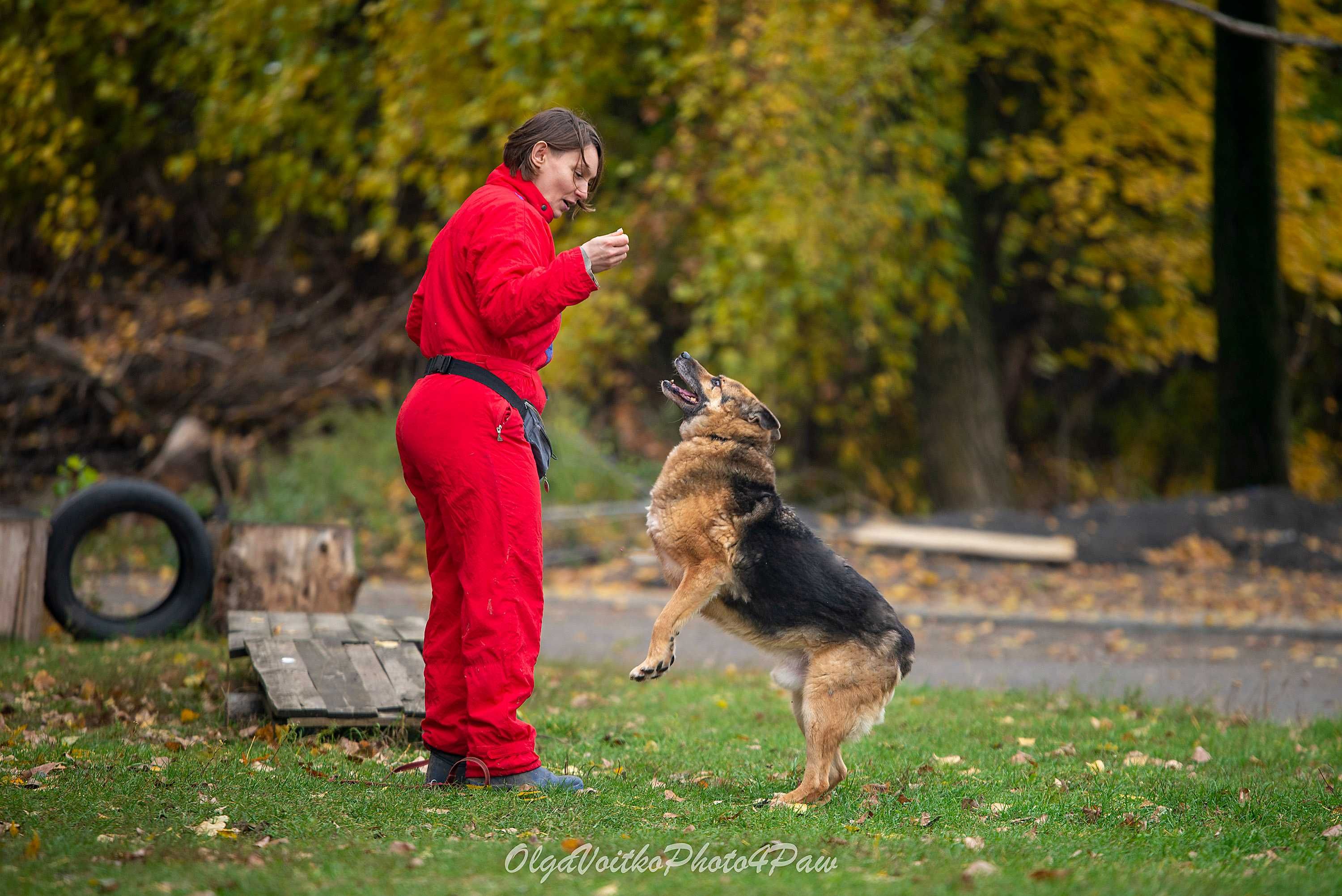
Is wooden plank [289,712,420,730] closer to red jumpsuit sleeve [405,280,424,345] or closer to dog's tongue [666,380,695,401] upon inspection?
red jumpsuit sleeve [405,280,424,345]

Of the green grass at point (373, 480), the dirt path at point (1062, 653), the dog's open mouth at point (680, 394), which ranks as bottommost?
the dirt path at point (1062, 653)

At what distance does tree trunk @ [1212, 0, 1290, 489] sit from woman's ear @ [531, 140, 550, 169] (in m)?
10.6

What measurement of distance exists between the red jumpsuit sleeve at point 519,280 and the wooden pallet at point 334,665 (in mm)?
2032

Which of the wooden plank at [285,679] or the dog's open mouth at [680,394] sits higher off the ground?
the dog's open mouth at [680,394]

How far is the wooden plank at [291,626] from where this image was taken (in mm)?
6426

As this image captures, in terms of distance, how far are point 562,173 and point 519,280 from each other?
1.98 ft

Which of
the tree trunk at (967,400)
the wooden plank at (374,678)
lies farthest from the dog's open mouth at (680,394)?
the tree trunk at (967,400)

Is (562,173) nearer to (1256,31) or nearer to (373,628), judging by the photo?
(373,628)

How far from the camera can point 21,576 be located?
7.56m

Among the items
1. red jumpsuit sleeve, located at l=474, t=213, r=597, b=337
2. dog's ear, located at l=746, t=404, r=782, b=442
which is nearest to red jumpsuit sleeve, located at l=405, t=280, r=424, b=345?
red jumpsuit sleeve, located at l=474, t=213, r=597, b=337

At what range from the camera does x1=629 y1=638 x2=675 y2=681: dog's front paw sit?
4402 millimetres

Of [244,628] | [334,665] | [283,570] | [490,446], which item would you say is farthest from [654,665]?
[283,570]

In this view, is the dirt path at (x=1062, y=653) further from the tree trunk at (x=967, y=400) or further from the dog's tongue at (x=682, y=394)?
the tree trunk at (x=967, y=400)

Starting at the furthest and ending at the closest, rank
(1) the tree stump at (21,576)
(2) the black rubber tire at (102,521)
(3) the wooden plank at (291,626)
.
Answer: (2) the black rubber tire at (102,521)
(1) the tree stump at (21,576)
(3) the wooden plank at (291,626)
